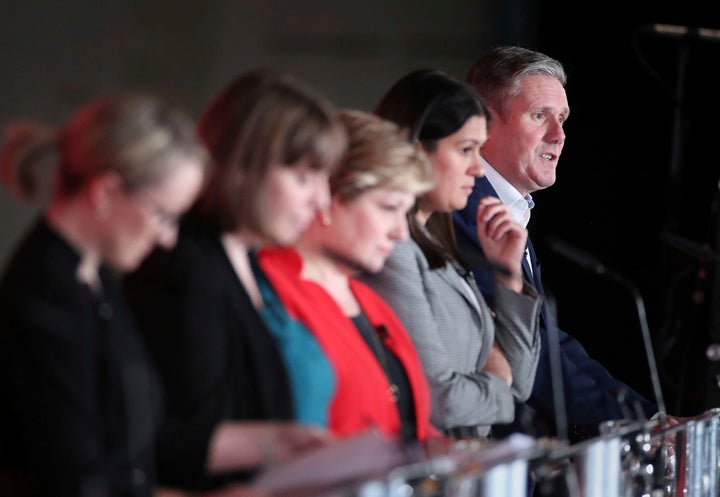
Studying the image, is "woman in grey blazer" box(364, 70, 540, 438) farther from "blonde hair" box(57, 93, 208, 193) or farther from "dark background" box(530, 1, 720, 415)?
"dark background" box(530, 1, 720, 415)

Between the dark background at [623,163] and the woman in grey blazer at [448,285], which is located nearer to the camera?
the woman in grey blazer at [448,285]

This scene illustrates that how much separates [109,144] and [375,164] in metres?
0.68

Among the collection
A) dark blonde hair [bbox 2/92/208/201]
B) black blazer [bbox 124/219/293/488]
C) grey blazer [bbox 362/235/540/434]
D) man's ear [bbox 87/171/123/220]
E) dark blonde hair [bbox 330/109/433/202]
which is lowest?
grey blazer [bbox 362/235/540/434]

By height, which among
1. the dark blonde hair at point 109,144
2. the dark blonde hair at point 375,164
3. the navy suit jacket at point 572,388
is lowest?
the navy suit jacket at point 572,388

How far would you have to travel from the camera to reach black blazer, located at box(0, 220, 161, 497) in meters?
1.81

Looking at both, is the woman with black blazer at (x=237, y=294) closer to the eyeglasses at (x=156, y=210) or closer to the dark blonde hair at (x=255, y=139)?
the dark blonde hair at (x=255, y=139)

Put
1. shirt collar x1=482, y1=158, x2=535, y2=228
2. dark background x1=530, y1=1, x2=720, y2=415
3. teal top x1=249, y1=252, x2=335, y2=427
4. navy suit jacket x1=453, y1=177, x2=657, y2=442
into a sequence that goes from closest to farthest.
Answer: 1. teal top x1=249, y1=252, x2=335, y2=427
2. navy suit jacket x1=453, y1=177, x2=657, y2=442
3. shirt collar x1=482, y1=158, x2=535, y2=228
4. dark background x1=530, y1=1, x2=720, y2=415

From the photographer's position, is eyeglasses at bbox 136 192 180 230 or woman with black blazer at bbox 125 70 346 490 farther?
woman with black blazer at bbox 125 70 346 490

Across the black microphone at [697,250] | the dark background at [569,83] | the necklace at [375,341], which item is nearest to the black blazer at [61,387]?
the necklace at [375,341]

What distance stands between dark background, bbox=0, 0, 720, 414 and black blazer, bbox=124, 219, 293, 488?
37.6 inches

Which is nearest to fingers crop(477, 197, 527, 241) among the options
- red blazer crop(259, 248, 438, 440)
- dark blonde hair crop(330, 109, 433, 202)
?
dark blonde hair crop(330, 109, 433, 202)

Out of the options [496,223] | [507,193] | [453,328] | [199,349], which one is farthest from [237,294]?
[507,193]

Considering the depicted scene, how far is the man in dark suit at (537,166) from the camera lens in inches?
131

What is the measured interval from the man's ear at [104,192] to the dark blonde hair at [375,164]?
0.63 meters
